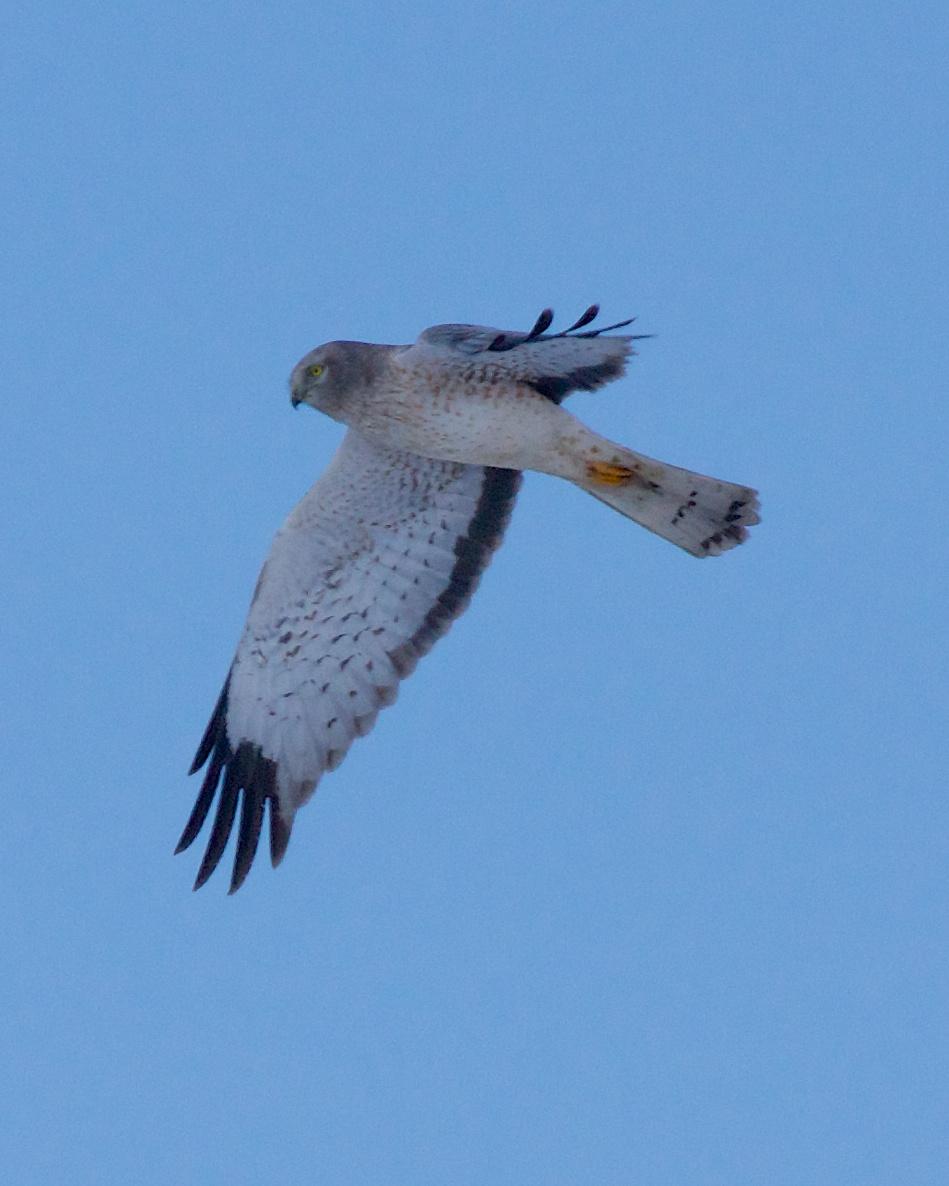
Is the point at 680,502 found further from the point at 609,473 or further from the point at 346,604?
the point at 346,604

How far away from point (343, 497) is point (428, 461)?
406mm

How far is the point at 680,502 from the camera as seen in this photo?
321 inches

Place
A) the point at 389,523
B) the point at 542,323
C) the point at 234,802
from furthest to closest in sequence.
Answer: the point at 389,523 → the point at 234,802 → the point at 542,323

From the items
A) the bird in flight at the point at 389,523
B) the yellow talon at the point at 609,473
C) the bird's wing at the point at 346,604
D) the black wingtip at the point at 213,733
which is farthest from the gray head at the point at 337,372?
the black wingtip at the point at 213,733

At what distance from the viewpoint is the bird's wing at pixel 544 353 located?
300 inches

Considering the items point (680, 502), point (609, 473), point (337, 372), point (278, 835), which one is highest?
point (680, 502)

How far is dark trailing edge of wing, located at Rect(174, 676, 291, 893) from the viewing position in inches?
325

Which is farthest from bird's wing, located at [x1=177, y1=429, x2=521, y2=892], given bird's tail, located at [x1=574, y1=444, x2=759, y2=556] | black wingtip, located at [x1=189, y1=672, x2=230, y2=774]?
bird's tail, located at [x1=574, y1=444, x2=759, y2=556]

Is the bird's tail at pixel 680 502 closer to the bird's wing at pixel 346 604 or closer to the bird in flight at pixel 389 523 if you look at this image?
the bird in flight at pixel 389 523

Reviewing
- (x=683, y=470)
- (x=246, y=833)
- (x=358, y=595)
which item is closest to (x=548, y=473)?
(x=683, y=470)

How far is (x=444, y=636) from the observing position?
337 inches

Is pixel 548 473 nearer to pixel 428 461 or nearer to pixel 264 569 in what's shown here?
pixel 428 461

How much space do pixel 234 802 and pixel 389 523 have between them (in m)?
1.39

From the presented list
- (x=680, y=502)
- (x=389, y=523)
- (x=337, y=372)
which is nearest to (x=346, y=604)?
(x=389, y=523)
